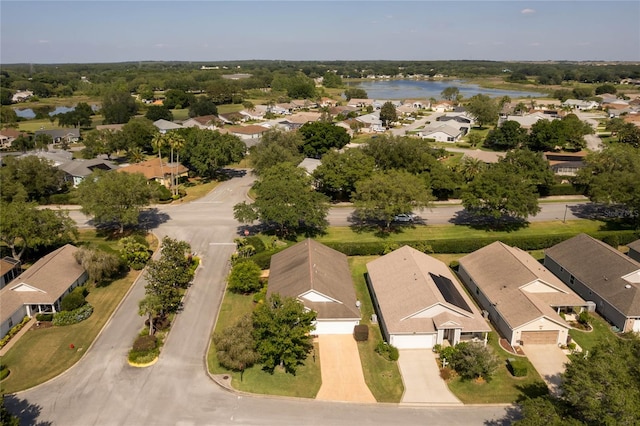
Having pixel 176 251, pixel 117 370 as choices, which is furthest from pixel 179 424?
pixel 176 251

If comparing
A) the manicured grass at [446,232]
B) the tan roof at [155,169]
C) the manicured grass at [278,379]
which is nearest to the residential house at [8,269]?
the manicured grass at [278,379]

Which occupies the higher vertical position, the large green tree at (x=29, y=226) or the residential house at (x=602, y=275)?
the large green tree at (x=29, y=226)

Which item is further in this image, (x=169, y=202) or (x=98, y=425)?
(x=169, y=202)

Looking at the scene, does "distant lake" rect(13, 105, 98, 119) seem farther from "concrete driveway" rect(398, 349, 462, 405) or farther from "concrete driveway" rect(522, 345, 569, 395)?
"concrete driveway" rect(522, 345, 569, 395)

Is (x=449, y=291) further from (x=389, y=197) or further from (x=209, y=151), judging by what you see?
(x=209, y=151)

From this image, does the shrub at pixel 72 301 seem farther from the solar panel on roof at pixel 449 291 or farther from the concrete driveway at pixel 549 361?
the concrete driveway at pixel 549 361

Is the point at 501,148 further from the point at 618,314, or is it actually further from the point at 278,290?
the point at 278,290

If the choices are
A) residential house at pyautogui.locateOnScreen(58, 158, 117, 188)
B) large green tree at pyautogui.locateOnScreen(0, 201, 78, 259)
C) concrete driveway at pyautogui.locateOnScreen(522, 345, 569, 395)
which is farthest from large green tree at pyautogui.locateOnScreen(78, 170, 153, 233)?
concrete driveway at pyautogui.locateOnScreen(522, 345, 569, 395)
